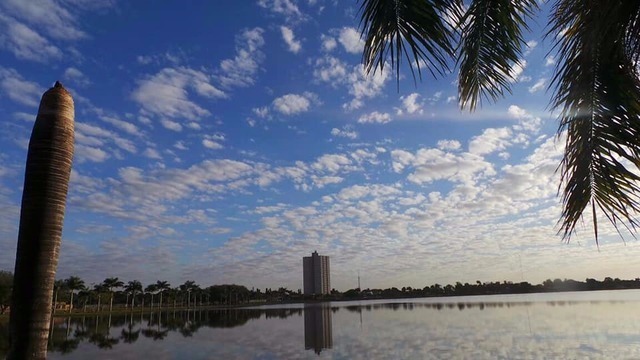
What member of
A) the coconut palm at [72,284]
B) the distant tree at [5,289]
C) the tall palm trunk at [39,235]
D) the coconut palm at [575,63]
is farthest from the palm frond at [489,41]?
the coconut palm at [72,284]

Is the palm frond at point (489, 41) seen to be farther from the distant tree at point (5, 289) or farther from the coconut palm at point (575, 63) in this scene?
the distant tree at point (5, 289)

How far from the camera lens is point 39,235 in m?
3.66

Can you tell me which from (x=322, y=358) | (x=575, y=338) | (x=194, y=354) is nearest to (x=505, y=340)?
(x=575, y=338)

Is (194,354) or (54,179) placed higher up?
(54,179)

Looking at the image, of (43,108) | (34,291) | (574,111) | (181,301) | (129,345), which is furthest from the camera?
(181,301)

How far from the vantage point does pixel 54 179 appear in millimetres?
3812

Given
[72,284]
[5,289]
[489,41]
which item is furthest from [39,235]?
[72,284]

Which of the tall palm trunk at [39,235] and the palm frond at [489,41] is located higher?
the palm frond at [489,41]

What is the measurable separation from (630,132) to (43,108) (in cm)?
569

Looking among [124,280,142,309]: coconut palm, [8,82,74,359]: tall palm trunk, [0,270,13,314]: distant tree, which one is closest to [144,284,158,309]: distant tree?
[124,280,142,309]: coconut palm

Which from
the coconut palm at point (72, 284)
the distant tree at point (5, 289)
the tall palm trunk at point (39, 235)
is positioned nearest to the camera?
the tall palm trunk at point (39, 235)

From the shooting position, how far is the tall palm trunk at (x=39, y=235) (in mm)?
3625

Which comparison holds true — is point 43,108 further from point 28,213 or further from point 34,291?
point 34,291

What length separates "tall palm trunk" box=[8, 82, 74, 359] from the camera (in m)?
3.62
